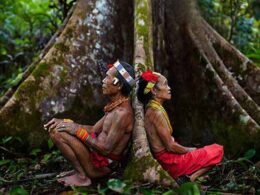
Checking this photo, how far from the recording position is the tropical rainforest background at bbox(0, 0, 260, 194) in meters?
5.42

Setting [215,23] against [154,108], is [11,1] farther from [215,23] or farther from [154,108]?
[154,108]

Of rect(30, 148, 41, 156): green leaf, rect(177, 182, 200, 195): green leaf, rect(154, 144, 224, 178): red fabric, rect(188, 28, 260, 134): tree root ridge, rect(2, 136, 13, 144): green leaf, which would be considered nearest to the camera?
rect(177, 182, 200, 195): green leaf

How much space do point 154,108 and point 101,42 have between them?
211 centimetres

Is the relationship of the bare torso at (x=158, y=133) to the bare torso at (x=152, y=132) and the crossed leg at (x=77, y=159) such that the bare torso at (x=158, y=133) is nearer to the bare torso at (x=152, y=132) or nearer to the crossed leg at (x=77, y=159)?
the bare torso at (x=152, y=132)

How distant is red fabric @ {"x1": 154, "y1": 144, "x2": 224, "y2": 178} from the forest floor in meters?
0.19

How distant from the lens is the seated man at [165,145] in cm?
520

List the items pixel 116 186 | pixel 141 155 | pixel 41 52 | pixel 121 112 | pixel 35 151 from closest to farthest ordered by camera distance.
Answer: pixel 116 186 → pixel 141 155 → pixel 121 112 → pixel 35 151 → pixel 41 52

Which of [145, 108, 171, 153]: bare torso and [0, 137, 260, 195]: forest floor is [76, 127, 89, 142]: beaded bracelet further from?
[145, 108, 171, 153]: bare torso

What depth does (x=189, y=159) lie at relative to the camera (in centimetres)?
525

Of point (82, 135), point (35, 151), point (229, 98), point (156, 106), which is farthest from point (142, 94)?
point (35, 151)

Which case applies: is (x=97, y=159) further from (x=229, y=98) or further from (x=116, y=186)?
(x=229, y=98)

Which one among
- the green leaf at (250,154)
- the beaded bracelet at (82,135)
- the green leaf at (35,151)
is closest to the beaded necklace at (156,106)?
the beaded bracelet at (82,135)

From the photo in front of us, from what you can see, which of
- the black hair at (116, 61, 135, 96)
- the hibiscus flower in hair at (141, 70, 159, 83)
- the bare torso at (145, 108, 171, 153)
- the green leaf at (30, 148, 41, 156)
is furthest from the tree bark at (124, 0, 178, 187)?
the green leaf at (30, 148, 41, 156)

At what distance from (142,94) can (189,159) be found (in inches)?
30.2
